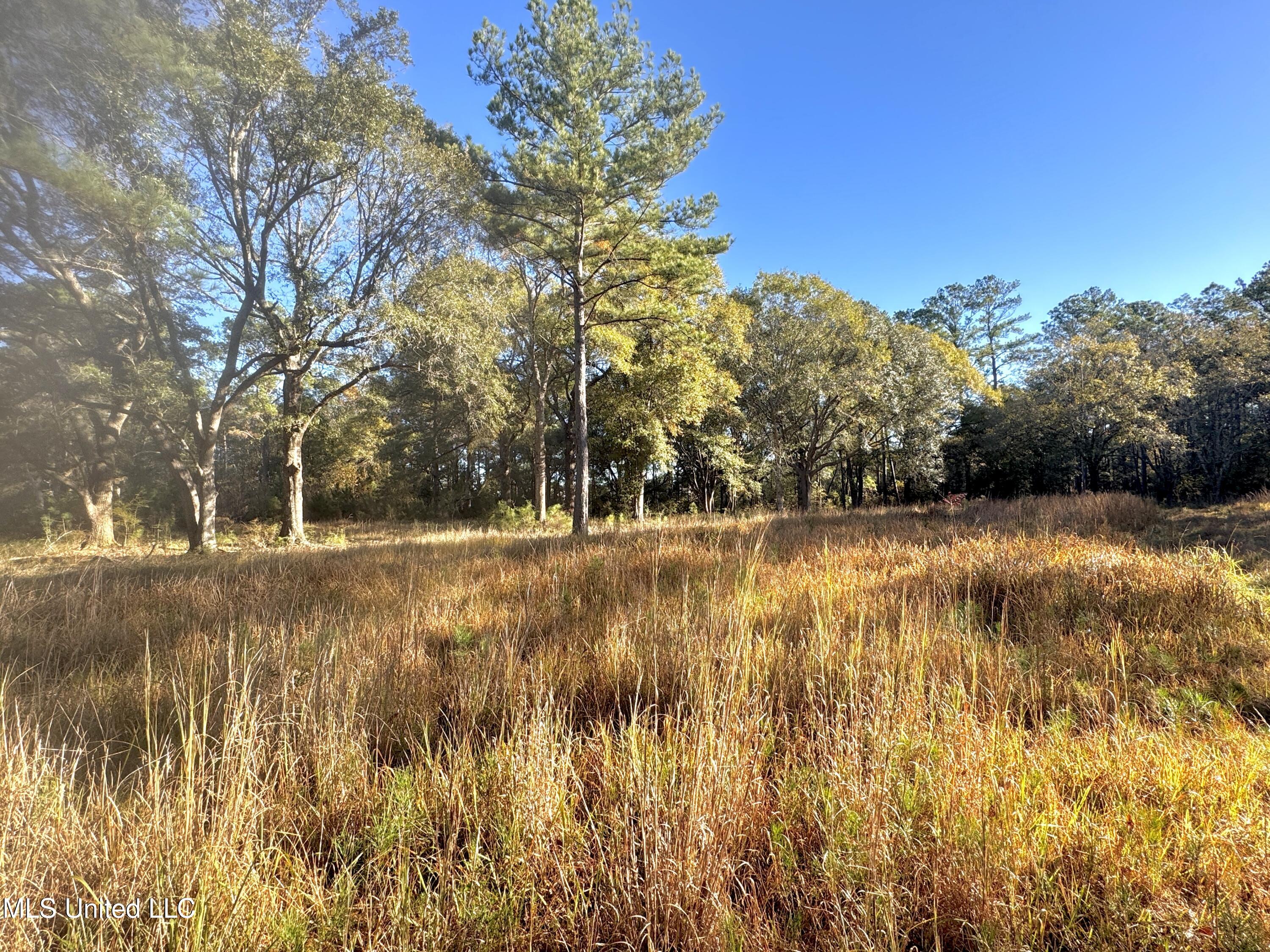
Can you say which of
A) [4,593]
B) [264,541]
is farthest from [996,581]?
[264,541]

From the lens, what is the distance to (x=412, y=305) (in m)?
13.3

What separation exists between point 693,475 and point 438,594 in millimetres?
28138

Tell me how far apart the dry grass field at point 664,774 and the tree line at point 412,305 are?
866 centimetres

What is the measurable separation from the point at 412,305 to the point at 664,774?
1462cm

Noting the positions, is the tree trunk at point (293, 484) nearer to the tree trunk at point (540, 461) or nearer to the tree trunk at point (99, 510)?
the tree trunk at point (99, 510)

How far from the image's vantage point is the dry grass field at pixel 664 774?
1298mm

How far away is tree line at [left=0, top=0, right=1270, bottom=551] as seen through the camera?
10.6m

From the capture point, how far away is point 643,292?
15.8m

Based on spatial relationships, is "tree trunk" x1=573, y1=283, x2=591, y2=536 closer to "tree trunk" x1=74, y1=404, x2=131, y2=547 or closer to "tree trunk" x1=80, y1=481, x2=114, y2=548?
Result: "tree trunk" x1=74, y1=404, x2=131, y2=547

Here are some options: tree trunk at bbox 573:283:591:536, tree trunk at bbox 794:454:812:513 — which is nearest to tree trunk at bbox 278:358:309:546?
tree trunk at bbox 573:283:591:536

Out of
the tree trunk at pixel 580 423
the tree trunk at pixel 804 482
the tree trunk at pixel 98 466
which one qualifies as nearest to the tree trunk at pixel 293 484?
the tree trunk at pixel 98 466

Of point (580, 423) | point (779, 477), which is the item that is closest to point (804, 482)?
point (779, 477)

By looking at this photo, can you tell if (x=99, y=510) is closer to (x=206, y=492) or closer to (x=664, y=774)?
(x=206, y=492)

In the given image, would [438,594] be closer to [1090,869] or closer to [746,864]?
[746,864]
